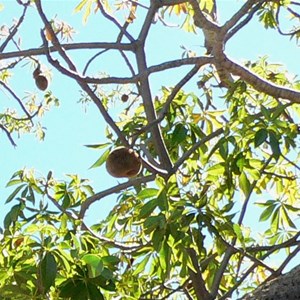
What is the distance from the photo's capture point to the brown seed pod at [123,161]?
2.13 m

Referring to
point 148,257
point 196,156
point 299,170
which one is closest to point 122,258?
point 148,257

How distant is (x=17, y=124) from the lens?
13.8 ft

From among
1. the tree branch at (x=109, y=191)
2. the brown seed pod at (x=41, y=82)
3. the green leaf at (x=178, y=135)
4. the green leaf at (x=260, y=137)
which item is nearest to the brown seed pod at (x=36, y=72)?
the brown seed pod at (x=41, y=82)

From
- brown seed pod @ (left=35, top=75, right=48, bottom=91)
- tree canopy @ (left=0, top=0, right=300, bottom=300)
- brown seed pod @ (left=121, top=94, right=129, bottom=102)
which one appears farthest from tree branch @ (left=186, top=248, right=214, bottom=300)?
brown seed pod @ (left=35, top=75, right=48, bottom=91)

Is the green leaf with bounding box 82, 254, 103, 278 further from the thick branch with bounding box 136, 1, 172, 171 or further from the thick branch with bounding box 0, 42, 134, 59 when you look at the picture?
the thick branch with bounding box 0, 42, 134, 59

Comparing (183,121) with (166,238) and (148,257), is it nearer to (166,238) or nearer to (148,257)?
(148,257)

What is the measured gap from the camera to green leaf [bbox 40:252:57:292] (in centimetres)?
160

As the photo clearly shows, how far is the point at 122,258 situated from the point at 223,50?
2.31 ft

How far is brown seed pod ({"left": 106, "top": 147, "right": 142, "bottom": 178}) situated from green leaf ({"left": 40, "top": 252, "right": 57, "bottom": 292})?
535 mm

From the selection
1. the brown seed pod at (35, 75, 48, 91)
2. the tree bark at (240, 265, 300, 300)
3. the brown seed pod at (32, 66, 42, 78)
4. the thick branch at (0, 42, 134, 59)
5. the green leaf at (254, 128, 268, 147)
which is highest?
the brown seed pod at (32, 66, 42, 78)

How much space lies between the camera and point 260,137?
1893mm

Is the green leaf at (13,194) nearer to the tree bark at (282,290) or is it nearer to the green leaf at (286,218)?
the green leaf at (286,218)

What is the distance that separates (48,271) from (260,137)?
631mm

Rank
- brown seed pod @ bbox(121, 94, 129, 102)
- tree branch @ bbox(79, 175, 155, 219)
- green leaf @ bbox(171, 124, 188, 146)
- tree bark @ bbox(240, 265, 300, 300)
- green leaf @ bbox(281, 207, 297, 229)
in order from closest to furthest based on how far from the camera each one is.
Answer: tree bark @ bbox(240, 265, 300, 300)
tree branch @ bbox(79, 175, 155, 219)
green leaf @ bbox(281, 207, 297, 229)
green leaf @ bbox(171, 124, 188, 146)
brown seed pod @ bbox(121, 94, 129, 102)
